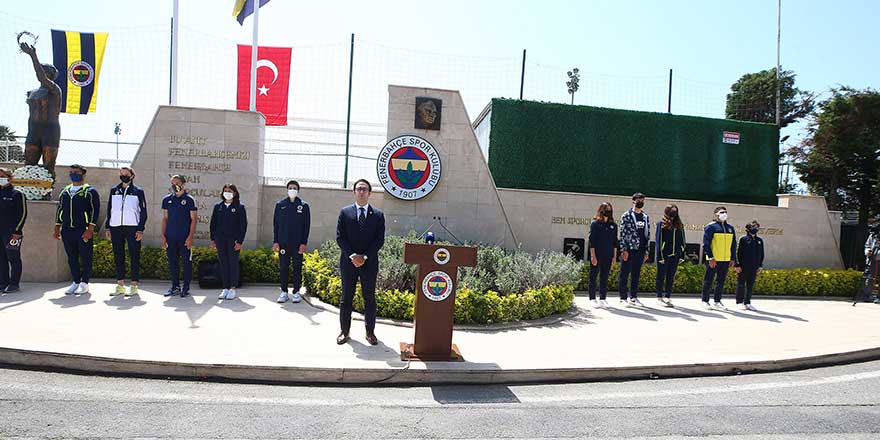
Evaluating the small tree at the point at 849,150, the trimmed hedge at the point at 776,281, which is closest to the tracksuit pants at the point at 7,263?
the trimmed hedge at the point at 776,281

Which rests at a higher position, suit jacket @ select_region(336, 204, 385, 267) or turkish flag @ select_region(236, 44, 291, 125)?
turkish flag @ select_region(236, 44, 291, 125)

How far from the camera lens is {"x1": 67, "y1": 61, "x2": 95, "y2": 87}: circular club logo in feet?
41.7

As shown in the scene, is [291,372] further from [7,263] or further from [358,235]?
[7,263]

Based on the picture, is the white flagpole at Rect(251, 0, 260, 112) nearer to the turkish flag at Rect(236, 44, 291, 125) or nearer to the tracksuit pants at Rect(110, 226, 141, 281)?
the turkish flag at Rect(236, 44, 291, 125)

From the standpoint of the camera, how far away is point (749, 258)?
9664mm

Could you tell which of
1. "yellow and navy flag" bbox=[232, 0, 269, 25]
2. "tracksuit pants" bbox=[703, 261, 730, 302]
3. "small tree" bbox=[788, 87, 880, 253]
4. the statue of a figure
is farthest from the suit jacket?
"small tree" bbox=[788, 87, 880, 253]

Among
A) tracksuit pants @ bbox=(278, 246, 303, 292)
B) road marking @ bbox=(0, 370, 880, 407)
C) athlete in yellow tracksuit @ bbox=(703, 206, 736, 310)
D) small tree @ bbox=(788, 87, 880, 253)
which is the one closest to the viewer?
road marking @ bbox=(0, 370, 880, 407)

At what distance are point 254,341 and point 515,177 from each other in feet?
28.9

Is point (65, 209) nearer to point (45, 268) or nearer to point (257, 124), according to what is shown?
point (45, 268)

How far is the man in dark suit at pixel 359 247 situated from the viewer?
590cm

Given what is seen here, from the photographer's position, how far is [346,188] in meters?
12.0

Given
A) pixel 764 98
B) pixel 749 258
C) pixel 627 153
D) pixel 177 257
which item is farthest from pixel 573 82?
pixel 764 98

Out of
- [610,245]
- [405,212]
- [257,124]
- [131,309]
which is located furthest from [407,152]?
[131,309]

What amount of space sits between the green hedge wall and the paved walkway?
5.20 meters
